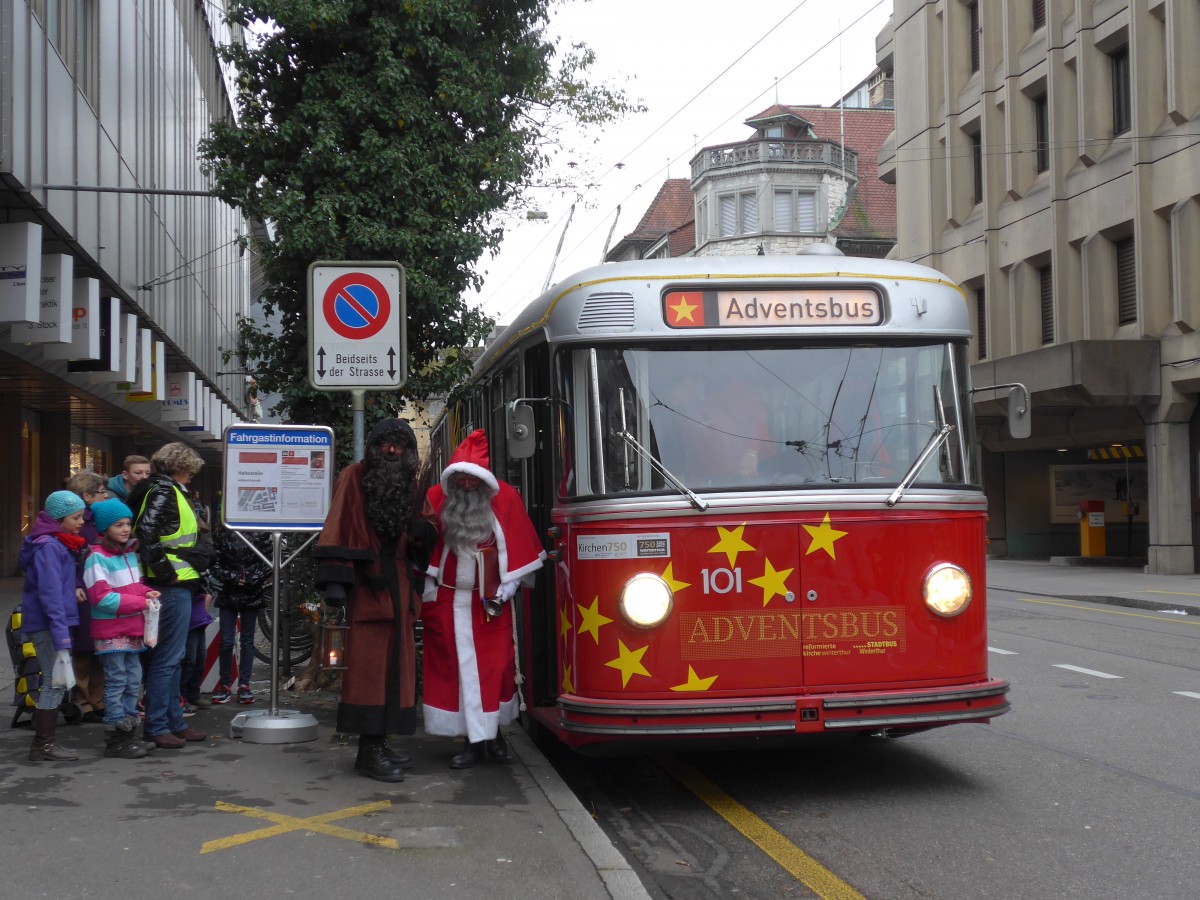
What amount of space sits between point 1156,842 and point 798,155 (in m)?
55.3

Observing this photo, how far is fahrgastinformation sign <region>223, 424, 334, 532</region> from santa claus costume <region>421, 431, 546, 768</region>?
1.32 metres

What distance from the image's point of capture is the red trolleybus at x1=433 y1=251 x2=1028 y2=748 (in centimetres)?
646

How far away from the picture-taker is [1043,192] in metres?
30.8

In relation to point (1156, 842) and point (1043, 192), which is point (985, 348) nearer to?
point (1043, 192)

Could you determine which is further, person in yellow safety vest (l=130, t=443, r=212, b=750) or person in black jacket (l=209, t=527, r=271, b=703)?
person in black jacket (l=209, t=527, r=271, b=703)

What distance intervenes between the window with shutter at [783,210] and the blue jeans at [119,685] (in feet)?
172

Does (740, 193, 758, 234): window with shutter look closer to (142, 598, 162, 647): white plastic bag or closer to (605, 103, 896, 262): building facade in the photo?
(605, 103, 896, 262): building facade

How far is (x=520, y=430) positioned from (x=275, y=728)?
8.50 feet

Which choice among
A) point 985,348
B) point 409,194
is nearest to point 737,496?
point 409,194

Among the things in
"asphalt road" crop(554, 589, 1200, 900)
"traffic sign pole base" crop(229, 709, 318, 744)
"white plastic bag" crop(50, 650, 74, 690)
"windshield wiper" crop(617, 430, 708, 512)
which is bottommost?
"asphalt road" crop(554, 589, 1200, 900)

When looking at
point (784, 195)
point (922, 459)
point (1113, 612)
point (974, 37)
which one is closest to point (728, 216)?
point (784, 195)

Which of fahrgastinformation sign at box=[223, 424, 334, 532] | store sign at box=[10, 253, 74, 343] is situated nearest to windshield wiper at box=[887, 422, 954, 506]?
fahrgastinformation sign at box=[223, 424, 334, 532]

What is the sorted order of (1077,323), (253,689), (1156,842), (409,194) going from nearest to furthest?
(1156,842), (253,689), (409,194), (1077,323)

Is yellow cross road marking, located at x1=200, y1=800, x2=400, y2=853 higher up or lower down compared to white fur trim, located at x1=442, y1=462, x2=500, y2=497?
lower down
